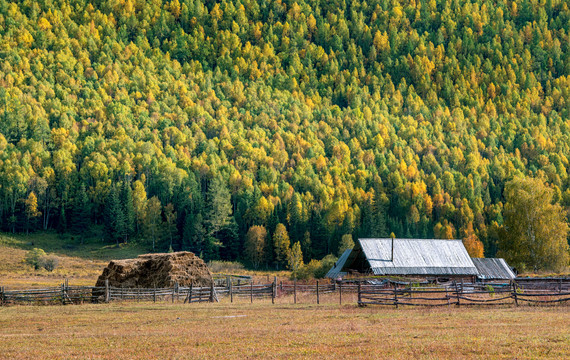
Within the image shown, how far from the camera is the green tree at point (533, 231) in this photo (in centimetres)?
8912

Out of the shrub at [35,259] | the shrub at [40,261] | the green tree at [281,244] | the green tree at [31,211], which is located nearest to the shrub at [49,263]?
the shrub at [40,261]

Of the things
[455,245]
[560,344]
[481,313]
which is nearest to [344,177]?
[455,245]

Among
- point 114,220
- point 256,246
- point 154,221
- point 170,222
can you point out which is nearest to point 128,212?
point 114,220

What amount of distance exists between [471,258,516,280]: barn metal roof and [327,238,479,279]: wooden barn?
3.28 m

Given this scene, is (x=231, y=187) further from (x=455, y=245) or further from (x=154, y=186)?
(x=455, y=245)

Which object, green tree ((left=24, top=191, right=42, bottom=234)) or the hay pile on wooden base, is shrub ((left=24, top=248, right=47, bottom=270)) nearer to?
green tree ((left=24, top=191, right=42, bottom=234))

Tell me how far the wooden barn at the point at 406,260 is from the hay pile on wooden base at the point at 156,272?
1909cm

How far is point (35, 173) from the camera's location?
154 m

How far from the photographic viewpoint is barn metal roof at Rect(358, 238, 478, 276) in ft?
211

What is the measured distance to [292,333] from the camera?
24.7 meters

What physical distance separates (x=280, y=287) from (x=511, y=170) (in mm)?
146224

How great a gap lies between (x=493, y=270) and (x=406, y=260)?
1331cm

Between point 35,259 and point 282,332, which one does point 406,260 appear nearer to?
point 282,332

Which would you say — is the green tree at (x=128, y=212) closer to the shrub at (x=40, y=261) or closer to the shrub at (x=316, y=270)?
the shrub at (x=40, y=261)
